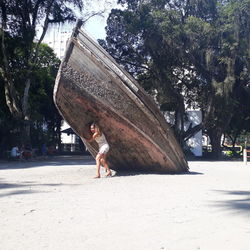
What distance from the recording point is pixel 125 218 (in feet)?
15.3

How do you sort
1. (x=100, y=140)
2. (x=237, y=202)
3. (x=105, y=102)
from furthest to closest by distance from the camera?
(x=100, y=140), (x=105, y=102), (x=237, y=202)

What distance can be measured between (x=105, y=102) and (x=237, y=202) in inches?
169

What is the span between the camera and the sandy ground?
3.64 m

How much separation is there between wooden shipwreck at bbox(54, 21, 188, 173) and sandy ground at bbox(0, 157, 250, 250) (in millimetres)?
2077

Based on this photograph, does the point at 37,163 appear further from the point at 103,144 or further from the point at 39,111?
the point at 39,111

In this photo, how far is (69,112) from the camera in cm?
938

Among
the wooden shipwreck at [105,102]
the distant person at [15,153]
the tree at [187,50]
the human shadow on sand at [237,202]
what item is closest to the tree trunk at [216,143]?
the tree at [187,50]

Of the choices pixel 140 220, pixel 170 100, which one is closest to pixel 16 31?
pixel 170 100

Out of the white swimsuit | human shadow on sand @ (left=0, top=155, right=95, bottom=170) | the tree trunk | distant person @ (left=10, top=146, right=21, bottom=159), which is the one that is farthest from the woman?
the tree trunk

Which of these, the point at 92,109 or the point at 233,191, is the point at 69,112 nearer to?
the point at 92,109

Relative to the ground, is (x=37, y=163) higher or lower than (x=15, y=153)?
lower

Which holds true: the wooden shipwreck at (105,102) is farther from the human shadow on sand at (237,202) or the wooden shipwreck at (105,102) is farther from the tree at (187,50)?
the tree at (187,50)

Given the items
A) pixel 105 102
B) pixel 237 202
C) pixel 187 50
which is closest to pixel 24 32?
pixel 187 50

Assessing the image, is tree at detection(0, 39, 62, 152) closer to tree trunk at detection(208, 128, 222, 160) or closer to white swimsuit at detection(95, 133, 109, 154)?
tree trunk at detection(208, 128, 222, 160)
